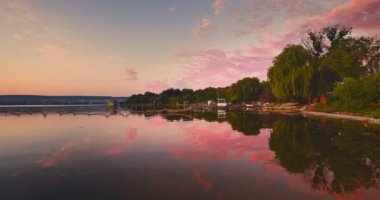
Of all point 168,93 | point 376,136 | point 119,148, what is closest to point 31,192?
point 119,148

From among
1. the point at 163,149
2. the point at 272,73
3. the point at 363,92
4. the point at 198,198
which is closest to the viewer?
the point at 198,198

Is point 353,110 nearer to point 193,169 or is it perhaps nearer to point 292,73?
point 292,73

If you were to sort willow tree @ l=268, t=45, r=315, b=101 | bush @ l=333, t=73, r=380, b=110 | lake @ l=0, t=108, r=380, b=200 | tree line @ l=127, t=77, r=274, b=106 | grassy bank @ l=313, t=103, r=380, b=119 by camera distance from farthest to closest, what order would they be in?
tree line @ l=127, t=77, r=274, b=106 → willow tree @ l=268, t=45, r=315, b=101 → bush @ l=333, t=73, r=380, b=110 → grassy bank @ l=313, t=103, r=380, b=119 → lake @ l=0, t=108, r=380, b=200

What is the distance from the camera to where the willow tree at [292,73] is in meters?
47.0

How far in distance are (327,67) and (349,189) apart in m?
46.0

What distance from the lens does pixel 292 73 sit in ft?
158

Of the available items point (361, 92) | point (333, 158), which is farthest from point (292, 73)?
point (333, 158)

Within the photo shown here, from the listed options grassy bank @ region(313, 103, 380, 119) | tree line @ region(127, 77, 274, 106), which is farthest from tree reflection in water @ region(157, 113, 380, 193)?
tree line @ region(127, 77, 274, 106)

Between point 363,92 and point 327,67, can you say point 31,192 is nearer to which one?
point 363,92

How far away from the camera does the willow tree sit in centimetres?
4700

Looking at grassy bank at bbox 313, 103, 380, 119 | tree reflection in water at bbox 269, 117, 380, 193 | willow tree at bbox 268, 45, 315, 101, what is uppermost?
willow tree at bbox 268, 45, 315, 101

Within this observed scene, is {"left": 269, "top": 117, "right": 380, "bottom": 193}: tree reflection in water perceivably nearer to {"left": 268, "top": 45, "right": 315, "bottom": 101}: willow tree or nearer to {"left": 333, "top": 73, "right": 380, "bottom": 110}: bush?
{"left": 333, "top": 73, "right": 380, "bottom": 110}: bush

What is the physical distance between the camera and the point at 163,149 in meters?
15.5

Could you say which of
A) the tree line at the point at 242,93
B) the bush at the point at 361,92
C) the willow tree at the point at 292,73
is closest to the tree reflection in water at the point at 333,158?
the bush at the point at 361,92
